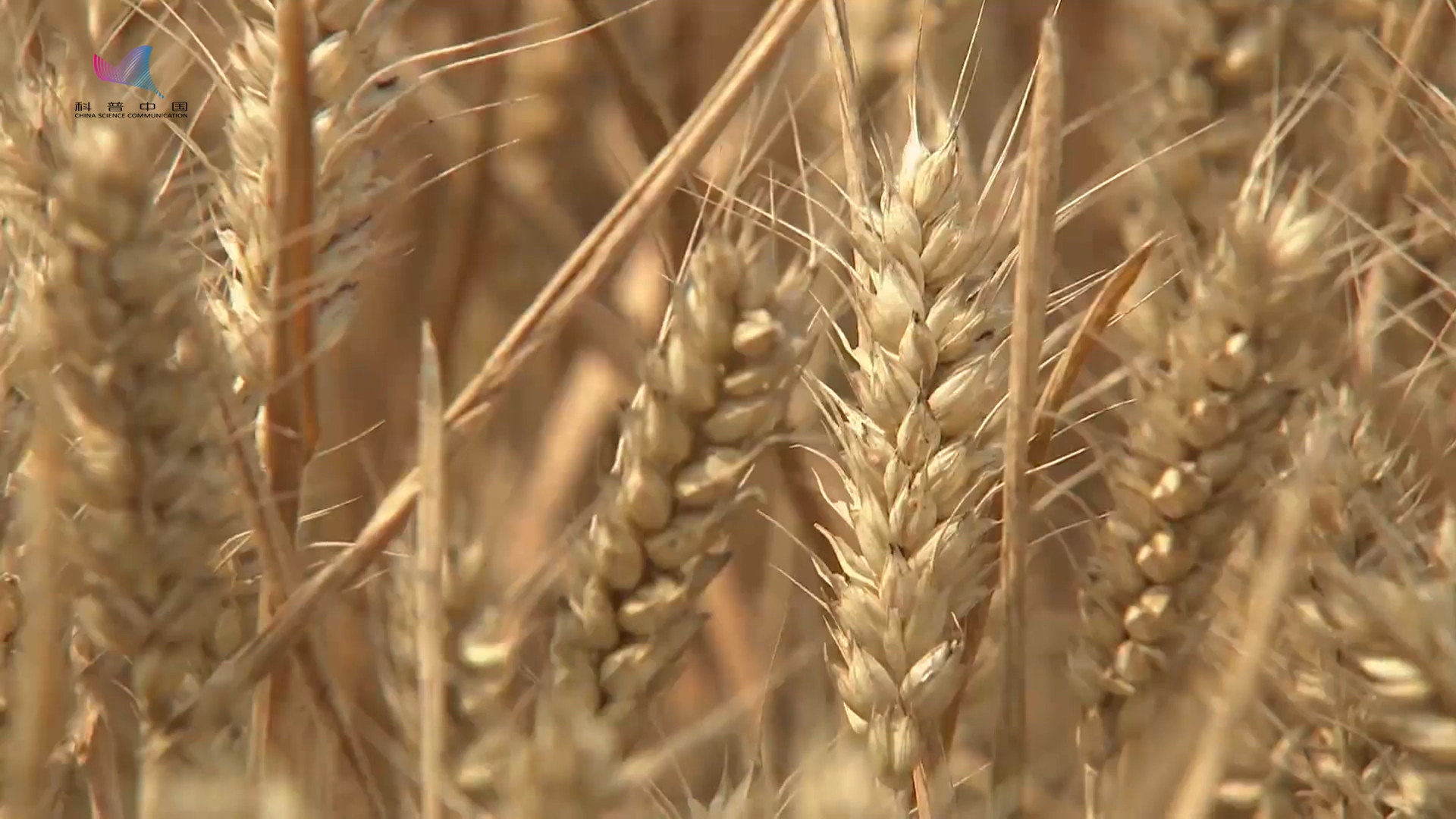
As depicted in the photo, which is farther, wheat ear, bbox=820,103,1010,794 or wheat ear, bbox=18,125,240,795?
wheat ear, bbox=820,103,1010,794

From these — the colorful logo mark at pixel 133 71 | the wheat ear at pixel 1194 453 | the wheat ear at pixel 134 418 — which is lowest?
the wheat ear at pixel 1194 453

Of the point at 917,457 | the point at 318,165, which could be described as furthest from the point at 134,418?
the point at 917,457

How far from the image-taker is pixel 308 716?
2.40ft

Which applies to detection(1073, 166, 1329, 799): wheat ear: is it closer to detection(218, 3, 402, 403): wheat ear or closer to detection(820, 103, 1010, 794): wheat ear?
detection(820, 103, 1010, 794): wheat ear

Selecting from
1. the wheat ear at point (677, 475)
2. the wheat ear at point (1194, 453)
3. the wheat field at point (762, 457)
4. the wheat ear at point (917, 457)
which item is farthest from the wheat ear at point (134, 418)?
the wheat ear at point (1194, 453)

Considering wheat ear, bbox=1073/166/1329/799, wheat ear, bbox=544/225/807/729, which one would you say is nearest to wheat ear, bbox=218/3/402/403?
wheat ear, bbox=544/225/807/729

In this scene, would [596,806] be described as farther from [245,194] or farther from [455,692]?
[245,194]

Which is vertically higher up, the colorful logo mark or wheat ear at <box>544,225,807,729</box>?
the colorful logo mark

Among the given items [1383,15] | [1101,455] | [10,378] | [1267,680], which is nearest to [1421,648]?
[1101,455]

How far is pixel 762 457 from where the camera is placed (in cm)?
94

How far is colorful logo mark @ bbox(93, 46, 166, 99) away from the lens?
0.59 metres

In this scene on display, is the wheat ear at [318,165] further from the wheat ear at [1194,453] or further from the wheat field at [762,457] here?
the wheat ear at [1194,453]

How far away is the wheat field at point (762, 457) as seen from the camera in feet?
1.74

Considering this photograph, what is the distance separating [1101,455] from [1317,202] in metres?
0.50
